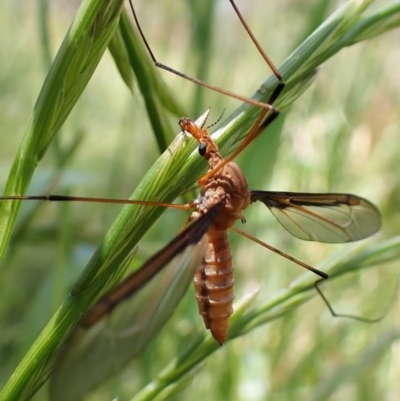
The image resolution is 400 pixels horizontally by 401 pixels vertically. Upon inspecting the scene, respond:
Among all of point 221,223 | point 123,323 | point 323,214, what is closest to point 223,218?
point 221,223

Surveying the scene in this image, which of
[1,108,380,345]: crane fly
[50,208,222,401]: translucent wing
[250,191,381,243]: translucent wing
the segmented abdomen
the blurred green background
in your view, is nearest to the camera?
[50,208,222,401]: translucent wing

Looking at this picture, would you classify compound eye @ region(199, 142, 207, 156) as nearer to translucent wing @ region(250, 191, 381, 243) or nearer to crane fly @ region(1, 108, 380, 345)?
crane fly @ region(1, 108, 380, 345)

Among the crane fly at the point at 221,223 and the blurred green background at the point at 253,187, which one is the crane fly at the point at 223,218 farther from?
the blurred green background at the point at 253,187

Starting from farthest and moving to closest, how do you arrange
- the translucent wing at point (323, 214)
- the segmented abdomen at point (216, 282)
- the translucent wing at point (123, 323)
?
the translucent wing at point (323, 214) → the segmented abdomen at point (216, 282) → the translucent wing at point (123, 323)

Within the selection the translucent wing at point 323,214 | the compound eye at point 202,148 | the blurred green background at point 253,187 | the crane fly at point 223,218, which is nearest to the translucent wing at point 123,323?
the crane fly at point 223,218

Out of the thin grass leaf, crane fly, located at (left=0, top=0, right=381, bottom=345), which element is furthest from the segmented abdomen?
the thin grass leaf

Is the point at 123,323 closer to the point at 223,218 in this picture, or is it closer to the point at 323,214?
the point at 223,218

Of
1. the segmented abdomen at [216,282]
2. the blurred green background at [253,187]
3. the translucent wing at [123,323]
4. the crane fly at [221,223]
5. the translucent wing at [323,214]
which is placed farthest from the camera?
the blurred green background at [253,187]
